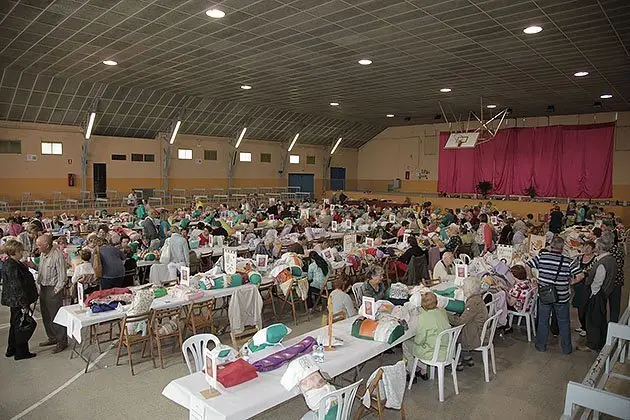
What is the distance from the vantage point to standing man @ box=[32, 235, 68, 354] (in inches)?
250

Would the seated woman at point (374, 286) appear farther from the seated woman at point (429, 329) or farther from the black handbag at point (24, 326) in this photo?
the black handbag at point (24, 326)

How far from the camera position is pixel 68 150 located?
1948cm

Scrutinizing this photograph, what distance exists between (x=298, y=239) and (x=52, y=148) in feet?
42.8

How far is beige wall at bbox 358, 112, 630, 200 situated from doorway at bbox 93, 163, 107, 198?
17.9m

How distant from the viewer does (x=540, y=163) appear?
23.9 meters

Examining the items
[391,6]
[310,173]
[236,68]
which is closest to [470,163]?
[310,173]

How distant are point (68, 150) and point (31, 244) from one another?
10356mm

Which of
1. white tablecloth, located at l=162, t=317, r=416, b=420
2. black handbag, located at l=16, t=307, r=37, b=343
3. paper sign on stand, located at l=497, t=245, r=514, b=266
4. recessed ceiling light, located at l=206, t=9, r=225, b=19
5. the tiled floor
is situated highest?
recessed ceiling light, located at l=206, t=9, r=225, b=19

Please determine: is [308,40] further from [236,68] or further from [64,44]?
[64,44]

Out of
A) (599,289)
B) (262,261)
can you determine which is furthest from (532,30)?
(262,261)

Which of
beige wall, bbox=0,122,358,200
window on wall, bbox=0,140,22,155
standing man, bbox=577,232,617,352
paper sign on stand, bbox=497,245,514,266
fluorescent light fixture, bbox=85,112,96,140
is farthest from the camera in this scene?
fluorescent light fixture, bbox=85,112,96,140

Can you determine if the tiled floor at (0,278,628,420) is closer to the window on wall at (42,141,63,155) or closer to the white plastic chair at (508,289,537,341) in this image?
the white plastic chair at (508,289,537,341)

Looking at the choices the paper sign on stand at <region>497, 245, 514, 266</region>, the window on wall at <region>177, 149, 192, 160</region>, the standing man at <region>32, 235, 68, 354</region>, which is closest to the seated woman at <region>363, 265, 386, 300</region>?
the paper sign on stand at <region>497, 245, 514, 266</region>

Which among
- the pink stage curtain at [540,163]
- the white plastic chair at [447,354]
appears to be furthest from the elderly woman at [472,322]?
the pink stage curtain at [540,163]
